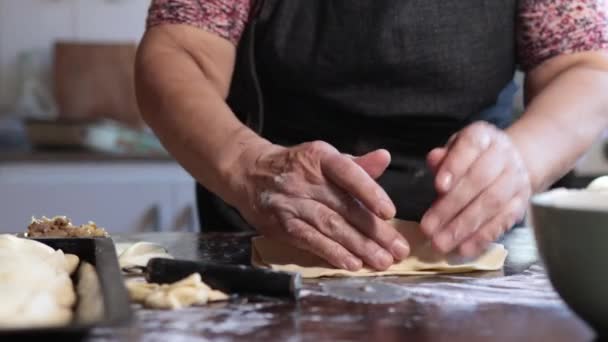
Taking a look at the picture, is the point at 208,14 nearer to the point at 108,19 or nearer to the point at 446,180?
the point at 446,180

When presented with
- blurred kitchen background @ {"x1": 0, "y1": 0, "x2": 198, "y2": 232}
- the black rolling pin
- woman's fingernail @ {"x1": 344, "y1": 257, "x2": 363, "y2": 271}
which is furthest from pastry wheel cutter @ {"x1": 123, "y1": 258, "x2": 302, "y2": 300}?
blurred kitchen background @ {"x1": 0, "y1": 0, "x2": 198, "y2": 232}

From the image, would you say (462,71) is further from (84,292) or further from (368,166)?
(84,292)

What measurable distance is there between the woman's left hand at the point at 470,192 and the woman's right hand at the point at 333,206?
1.6 inches

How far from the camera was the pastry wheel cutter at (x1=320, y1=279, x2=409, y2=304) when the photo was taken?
59cm

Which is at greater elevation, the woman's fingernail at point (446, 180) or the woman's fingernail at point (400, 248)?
the woman's fingernail at point (446, 180)

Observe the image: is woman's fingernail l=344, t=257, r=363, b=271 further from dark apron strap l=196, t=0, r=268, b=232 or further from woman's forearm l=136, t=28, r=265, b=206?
dark apron strap l=196, t=0, r=268, b=232

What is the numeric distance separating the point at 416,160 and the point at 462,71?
0.12m

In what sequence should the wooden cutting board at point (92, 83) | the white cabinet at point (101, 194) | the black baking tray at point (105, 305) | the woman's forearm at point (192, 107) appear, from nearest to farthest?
the black baking tray at point (105, 305) → the woman's forearm at point (192, 107) → the white cabinet at point (101, 194) → the wooden cutting board at point (92, 83)

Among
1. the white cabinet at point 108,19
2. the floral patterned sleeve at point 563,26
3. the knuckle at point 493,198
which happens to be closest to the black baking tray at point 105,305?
the knuckle at point 493,198

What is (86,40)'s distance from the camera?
251cm

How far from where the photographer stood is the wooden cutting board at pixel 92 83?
243 centimetres

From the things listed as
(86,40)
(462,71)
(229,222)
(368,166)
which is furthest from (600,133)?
(86,40)

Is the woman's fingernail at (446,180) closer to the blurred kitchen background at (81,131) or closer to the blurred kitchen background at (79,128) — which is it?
the blurred kitchen background at (81,131)

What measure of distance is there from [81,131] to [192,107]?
1.32 metres
